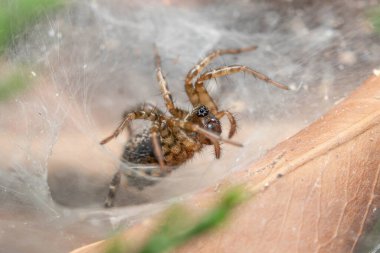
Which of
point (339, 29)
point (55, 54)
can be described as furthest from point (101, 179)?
point (339, 29)

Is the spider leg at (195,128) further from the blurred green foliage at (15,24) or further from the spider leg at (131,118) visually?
the blurred green foliage at (15,24)

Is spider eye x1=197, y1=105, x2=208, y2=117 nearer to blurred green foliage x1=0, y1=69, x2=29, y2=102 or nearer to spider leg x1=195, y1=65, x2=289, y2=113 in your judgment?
spider leg x1=195, y1=65, x2=289, y2=113

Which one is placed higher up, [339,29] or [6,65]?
[6,65]

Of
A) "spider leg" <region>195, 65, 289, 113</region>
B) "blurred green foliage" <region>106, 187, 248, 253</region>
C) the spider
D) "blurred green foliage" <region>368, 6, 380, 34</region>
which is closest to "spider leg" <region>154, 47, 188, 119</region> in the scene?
the spider

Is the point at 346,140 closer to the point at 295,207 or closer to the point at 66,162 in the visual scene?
the point at 295,207

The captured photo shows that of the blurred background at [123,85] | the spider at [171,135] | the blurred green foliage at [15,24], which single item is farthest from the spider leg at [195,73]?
the blurred green foliage at [15,24]

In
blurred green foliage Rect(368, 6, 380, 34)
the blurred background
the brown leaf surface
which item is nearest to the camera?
the brown leaf surface

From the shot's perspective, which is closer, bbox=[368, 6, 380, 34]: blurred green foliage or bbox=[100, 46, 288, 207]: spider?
bbox=[100, 46, 288, 207]: spider
